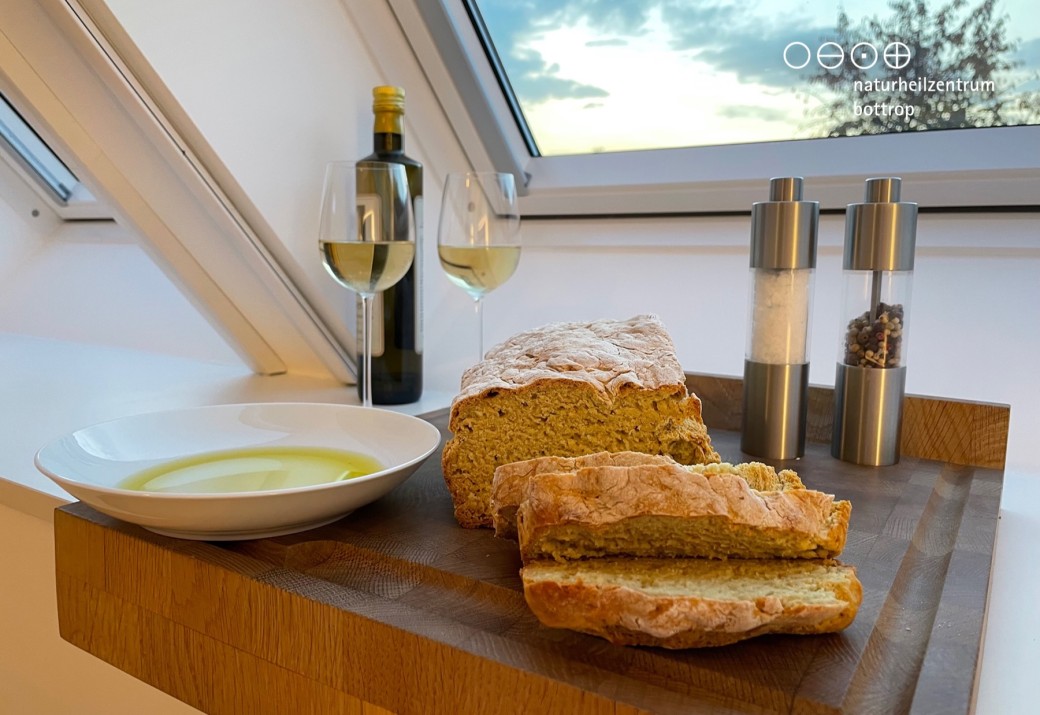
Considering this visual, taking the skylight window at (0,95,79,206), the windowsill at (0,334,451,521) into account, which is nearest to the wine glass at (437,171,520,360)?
the windowsill at (0,334,451,521)

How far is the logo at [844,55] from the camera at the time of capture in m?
1.64

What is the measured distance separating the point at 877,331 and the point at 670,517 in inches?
24.3

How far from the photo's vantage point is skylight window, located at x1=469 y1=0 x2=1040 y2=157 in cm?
155

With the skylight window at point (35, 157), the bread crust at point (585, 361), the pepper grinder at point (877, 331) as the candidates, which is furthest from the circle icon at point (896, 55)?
the skylight window at point (35, 157)

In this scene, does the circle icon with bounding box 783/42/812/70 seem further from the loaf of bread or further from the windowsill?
the loaf of bread

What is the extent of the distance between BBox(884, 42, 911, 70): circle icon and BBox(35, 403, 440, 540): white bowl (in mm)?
1323

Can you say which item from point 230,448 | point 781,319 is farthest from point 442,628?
point 781,319

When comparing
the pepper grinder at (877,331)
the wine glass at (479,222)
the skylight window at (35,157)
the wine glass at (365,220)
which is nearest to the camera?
the pepper grinder at (877,331)

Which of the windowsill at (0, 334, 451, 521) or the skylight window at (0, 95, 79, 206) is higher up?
the skylight window at (0, 95, 79, 206)

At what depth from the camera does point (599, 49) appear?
6.31 ft

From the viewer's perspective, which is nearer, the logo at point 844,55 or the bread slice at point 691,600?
the bread slice at point 691,600

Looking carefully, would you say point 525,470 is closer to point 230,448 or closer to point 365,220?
point 230,448

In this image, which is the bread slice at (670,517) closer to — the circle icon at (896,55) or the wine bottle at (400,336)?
the wine bottle at (400,336)

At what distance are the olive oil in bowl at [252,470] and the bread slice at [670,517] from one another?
0.28m
